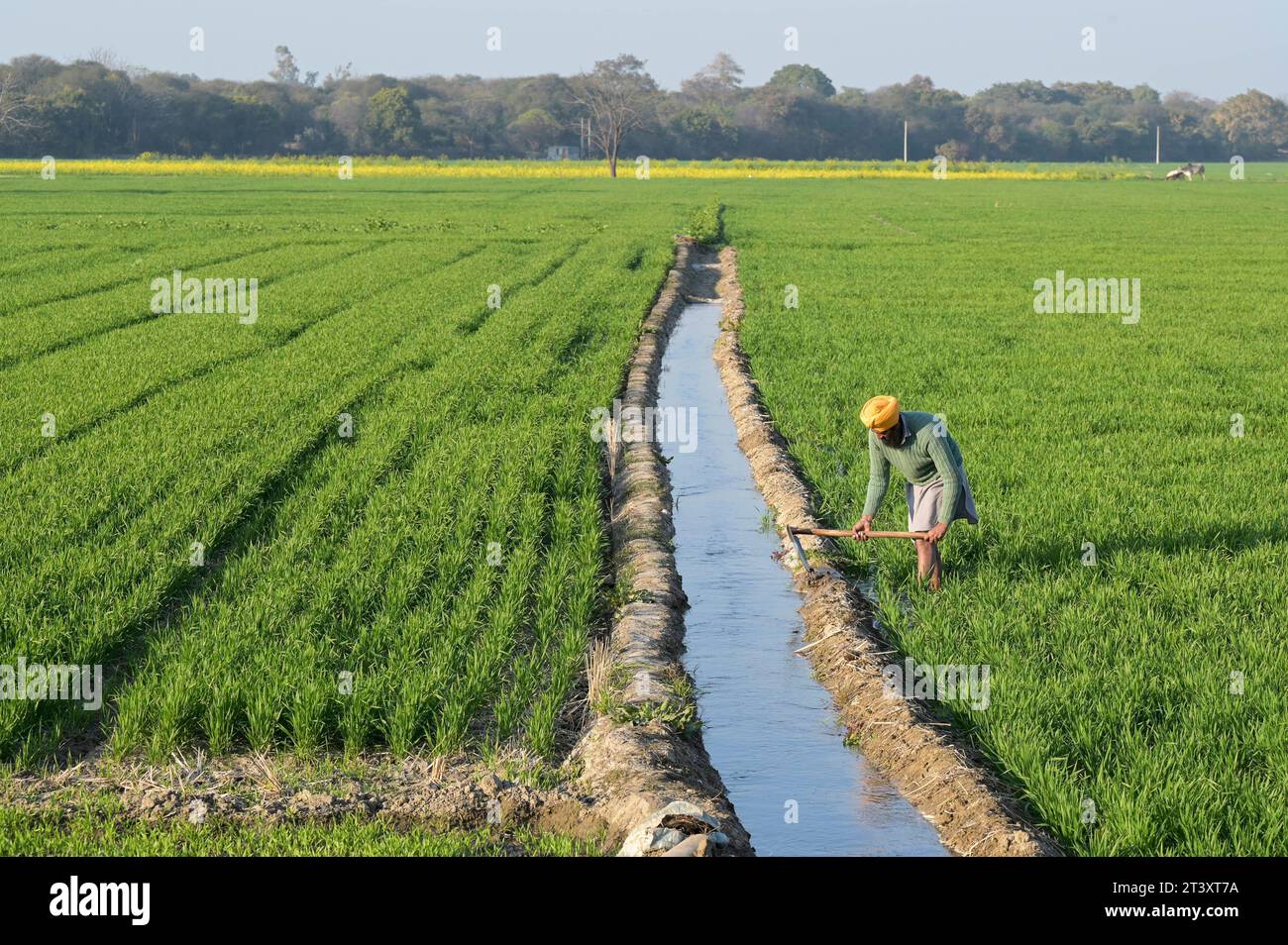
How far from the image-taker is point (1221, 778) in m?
4.38

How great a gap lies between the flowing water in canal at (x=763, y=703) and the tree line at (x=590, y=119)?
73788mm

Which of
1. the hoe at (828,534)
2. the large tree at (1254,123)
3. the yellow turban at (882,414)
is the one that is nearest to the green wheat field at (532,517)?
the hoe at (828,534)

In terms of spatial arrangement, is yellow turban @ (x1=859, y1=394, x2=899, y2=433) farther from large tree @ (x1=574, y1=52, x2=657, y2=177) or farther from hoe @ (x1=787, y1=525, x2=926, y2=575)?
large tree @ (x1=574, y1=52, x2=657, y2=177)

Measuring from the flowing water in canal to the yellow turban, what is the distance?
3.69 ft

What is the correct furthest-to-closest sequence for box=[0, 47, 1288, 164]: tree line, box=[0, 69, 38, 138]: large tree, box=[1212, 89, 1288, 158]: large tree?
box=[1212, 89, 1288, 158]: large tree → box=[0, 47, 1288, 164]: tree line → box=[0, 69, 38, 138]: large tree

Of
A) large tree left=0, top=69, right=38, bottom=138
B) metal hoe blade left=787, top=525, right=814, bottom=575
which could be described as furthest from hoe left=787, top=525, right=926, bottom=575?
large tree left=0, top=69, right=38, bottom=138

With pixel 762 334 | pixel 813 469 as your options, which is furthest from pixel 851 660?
pixel 762 334

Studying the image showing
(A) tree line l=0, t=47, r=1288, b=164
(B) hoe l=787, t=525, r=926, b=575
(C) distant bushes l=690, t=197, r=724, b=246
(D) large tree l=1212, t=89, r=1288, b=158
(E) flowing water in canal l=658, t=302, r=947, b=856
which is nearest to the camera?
(E) flowing water in canal l=658, t=302, r=947, b=856

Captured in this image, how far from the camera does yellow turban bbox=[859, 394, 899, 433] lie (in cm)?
611

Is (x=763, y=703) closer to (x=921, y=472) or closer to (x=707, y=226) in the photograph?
(x=921, y=472)

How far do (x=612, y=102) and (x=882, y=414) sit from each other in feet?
289

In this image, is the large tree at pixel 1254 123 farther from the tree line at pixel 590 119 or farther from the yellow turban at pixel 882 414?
Answer: the yellow turban at pixel 882 414

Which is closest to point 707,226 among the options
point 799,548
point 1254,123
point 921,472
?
point 799,548
